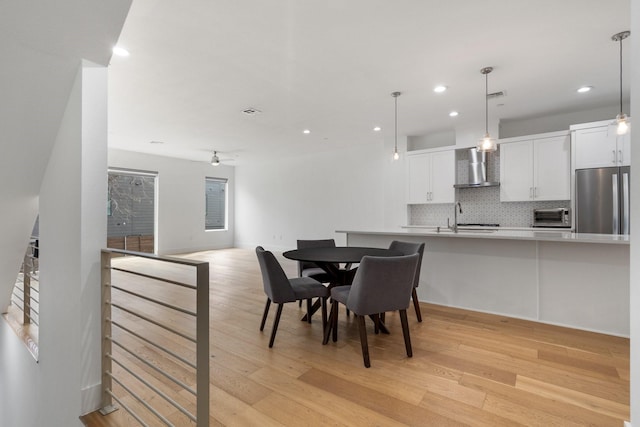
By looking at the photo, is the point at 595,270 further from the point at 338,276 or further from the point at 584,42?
the point at 338,276

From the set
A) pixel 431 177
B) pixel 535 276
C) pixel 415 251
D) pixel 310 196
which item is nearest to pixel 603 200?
pixel 535 276

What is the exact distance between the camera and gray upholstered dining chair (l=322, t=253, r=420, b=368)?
91.9 inches

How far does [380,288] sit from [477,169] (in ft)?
13.7

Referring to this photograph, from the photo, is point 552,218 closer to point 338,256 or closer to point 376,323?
point 376,323

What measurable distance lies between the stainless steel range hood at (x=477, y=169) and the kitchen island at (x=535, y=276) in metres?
2.22

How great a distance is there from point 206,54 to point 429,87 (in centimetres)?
265

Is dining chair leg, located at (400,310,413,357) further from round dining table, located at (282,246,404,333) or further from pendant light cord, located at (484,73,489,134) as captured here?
pendant light cord, located at (484,73,489,134)

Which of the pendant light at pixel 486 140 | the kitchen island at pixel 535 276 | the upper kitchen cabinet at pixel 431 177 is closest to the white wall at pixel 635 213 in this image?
the kitchen island at pixel 535 276

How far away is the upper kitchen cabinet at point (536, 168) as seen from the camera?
4.75m

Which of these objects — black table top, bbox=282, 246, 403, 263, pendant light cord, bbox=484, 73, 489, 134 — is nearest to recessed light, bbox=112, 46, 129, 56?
black table top, bbox=282, 246, 403, 263

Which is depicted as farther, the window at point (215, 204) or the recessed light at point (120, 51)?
the window at point (215, 204)

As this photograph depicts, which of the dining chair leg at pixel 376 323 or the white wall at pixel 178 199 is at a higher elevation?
the white wall at pixel 178 199

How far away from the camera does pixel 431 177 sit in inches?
240

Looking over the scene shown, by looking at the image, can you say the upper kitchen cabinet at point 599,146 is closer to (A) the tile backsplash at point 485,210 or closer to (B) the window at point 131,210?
(A) the tile backsplash at point 485,210
